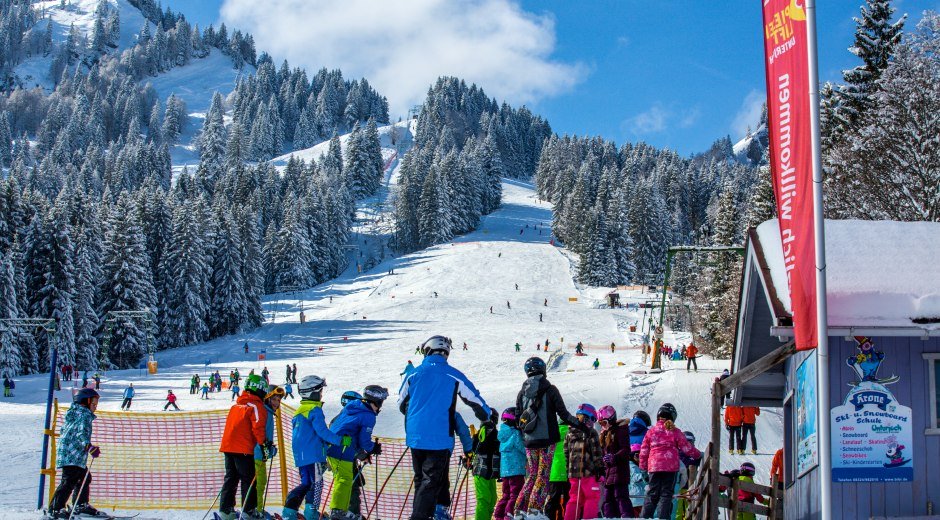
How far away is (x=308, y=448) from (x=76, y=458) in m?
2.39

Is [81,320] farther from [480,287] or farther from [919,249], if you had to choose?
[919,249]

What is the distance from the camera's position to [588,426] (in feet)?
26.2

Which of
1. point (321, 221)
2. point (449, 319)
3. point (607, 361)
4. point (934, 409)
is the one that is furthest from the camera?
point (321, 221)

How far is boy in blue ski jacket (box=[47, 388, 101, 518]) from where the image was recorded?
834 cm

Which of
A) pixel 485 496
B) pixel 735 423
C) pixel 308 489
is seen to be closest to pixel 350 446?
pixel 308 489

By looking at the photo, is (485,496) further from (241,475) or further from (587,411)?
(241,475)

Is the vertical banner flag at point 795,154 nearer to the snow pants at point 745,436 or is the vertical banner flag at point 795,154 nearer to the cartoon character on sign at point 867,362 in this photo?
the cartoon character on sign at point 867,362

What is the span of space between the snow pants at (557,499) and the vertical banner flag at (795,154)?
308 cm

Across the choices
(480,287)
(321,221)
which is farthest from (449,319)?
(321,221)

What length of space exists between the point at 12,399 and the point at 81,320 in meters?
17.4

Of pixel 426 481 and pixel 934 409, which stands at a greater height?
pixel 934 409

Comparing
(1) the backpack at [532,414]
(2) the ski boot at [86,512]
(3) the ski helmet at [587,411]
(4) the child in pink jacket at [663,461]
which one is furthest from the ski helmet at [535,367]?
(2) the ski boot at [86,512]

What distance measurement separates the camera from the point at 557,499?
27.8 feet

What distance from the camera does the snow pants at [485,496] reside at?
28.5 feet
